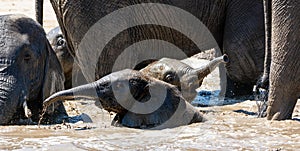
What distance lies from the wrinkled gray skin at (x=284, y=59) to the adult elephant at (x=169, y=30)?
1742 mm

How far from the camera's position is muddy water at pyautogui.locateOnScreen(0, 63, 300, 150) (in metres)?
5.50

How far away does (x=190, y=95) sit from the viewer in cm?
792

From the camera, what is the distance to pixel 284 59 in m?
6.34

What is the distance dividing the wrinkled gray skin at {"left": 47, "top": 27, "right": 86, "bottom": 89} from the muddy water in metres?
2.13

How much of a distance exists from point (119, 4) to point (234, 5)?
3.88 feet

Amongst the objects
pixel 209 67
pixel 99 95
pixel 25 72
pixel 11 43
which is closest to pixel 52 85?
pixel 25 72

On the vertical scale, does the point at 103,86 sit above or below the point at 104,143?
above

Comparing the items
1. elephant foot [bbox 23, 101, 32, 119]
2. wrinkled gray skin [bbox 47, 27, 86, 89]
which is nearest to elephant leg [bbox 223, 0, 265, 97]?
wrinkled gray skin [bbox 47, 27, 86, 89]

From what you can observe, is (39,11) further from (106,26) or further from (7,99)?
(7,99)

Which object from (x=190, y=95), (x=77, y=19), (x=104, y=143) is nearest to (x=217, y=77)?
(x=190, y=95)

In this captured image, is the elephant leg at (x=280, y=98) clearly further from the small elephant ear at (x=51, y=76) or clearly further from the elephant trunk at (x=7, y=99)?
the elephant trunk at (x=7, y=99)

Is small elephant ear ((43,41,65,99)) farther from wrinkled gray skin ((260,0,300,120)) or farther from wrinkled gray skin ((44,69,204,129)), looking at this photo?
wrinkled gray skin ((260,0,300,120))

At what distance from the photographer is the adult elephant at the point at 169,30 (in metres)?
7.68

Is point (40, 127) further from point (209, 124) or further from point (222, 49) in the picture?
point (222, 49)
